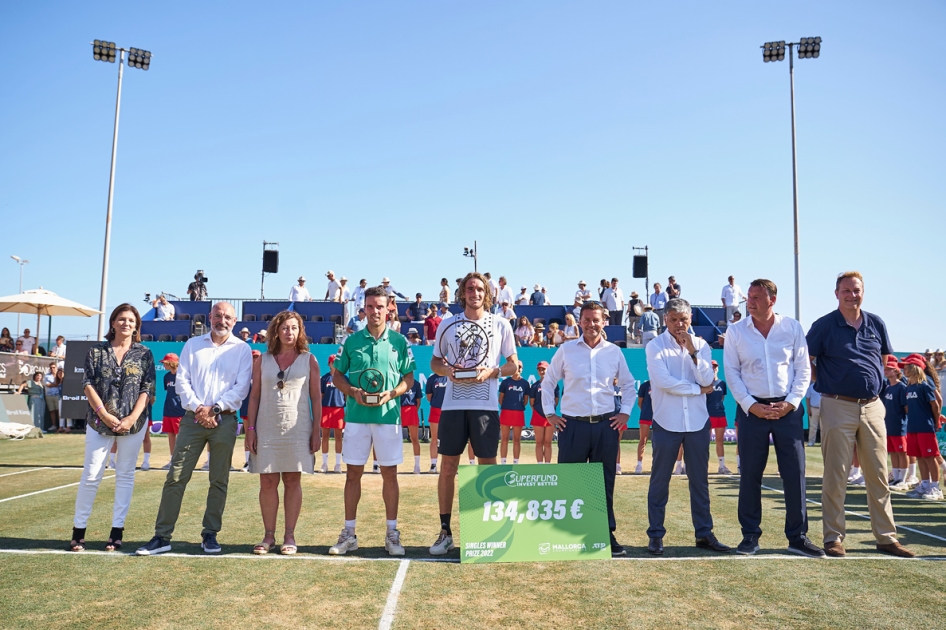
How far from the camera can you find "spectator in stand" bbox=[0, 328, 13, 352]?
2069 centimetres

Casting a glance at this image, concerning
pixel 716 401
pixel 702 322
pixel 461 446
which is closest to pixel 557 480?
pixel 461 446

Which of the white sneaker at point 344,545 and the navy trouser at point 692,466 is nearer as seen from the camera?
the white sneaker at point 344,545

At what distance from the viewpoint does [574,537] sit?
5.32 metres

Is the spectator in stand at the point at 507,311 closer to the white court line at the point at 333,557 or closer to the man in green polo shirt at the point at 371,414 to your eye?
the man in green polo shirt at the point at 371,414

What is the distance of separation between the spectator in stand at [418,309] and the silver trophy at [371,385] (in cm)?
1681

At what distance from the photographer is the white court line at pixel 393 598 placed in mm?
3785

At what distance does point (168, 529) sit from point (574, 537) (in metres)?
3.38

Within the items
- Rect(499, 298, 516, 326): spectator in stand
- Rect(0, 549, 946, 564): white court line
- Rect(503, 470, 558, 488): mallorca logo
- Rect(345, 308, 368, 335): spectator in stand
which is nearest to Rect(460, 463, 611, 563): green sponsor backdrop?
Rect(503, 470, 558, 488): mallorca logo

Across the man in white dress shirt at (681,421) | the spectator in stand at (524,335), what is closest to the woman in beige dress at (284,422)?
the man in white dress shirt at (681,421)

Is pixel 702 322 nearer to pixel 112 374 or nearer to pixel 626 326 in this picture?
pixel 626 326

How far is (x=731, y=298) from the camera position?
23.3m

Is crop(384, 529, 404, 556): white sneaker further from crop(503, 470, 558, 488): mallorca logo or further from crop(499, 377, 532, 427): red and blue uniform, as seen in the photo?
crop(499, 377, 532, 427): red and blue uniform

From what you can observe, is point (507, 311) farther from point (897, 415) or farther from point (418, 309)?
point (897, 415)

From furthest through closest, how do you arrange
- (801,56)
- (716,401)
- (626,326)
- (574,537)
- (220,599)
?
(801,56) → (626,326) → (716,401) → (574,537) → (220,599)
